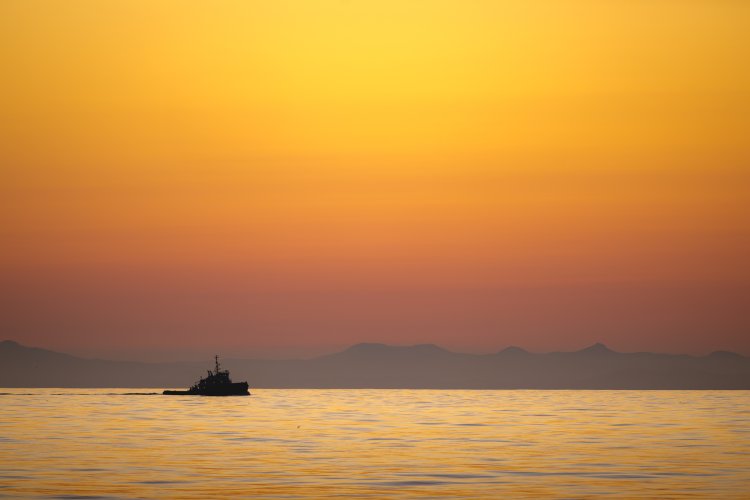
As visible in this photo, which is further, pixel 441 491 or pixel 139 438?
pixel 139 438

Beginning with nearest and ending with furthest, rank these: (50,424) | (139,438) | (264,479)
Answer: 1. (264,479)
2. (139,438)
3. (50,424)

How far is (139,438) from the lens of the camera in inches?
4405

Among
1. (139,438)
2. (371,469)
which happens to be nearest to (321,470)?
(371,469)

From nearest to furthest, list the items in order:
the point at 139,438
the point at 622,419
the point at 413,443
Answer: the point at 413,443 < the point at 139,438 < the point at 622,419

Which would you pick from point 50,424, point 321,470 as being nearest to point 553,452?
point 321,470

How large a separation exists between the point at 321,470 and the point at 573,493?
19.2 m

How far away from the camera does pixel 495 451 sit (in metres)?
93.9

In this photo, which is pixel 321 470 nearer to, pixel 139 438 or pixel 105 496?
pixel 105 496

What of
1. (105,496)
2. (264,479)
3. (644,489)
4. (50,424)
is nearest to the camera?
(105,496)

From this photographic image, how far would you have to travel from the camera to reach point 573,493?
6294cm

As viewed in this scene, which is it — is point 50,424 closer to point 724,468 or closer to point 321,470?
point 321,470

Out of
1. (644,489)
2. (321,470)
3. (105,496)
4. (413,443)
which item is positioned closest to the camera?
(105,496)

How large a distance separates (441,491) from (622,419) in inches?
4237

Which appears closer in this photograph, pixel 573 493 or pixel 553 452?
pixel 573 493
